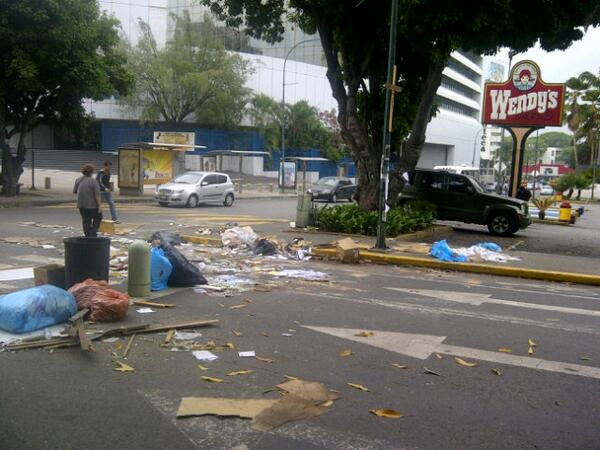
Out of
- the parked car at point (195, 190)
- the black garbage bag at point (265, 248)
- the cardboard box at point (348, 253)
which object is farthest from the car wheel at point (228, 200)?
the cardboard box at point (348, 253)

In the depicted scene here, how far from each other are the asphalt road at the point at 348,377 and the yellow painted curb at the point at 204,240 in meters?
5.08

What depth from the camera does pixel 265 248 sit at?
12.6m

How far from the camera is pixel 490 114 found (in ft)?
90.2

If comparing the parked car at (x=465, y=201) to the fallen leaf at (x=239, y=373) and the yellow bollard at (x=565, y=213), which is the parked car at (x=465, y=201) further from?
the fallen leaf at (x=239, y=373)

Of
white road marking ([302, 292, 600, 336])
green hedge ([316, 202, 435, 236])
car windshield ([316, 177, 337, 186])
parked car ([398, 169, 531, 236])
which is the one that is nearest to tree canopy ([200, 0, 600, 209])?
green hedge ([316, 202, 435, 236])

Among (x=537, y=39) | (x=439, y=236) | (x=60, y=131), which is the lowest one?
(x=439, y=236)

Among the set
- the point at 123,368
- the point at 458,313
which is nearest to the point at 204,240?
the point at 458,313

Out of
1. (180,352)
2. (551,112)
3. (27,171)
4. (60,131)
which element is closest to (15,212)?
(60,131)

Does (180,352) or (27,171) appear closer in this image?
(180,352)

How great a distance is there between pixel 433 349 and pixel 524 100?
934 inches

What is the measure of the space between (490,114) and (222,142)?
36.1m

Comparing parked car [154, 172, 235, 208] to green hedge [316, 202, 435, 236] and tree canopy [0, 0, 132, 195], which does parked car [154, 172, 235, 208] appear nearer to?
tree canopy [0, 0, 132, 195]

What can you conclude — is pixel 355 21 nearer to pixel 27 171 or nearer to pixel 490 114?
pixel 490 114

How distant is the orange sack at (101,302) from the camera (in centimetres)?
666
